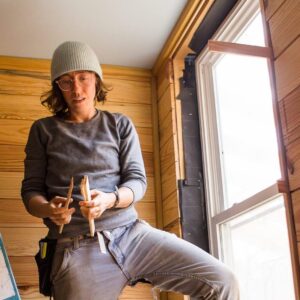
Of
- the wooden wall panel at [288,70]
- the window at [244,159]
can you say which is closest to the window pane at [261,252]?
the window at [244,159]

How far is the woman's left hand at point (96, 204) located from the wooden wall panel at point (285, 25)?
0.59 metres

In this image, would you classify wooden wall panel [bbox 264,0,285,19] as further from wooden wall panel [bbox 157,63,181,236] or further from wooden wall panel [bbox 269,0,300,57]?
wooden wall panel [bbox 157,63,181,236]

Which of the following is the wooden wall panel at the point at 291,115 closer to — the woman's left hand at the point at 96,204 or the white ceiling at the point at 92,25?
the woman's left hand at the point at 96,204

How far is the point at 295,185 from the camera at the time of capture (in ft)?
3.61

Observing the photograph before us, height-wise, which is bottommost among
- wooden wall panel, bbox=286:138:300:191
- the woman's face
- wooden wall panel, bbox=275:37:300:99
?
wooden wall panel, bbox=286:138:300:191

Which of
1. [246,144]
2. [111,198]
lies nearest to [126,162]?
[111,198]

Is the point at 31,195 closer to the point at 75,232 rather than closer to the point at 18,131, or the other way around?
the point at 75,232

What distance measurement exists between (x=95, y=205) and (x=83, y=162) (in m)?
0.24

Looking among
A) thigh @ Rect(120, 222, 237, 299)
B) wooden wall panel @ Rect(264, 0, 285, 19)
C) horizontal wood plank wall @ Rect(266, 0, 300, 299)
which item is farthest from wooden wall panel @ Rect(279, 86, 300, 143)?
thigh @ Rect(120, 222, 237, 299)

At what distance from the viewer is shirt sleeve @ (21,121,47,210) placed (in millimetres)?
1361

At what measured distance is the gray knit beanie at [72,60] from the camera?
143cm

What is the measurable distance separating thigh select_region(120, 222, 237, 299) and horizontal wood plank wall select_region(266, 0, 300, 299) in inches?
9.6

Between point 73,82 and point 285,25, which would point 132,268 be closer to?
point 73,82

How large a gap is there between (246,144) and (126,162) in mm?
496
